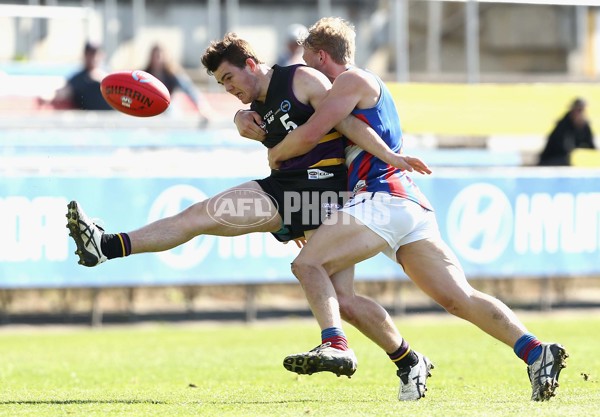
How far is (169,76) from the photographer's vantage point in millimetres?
15234

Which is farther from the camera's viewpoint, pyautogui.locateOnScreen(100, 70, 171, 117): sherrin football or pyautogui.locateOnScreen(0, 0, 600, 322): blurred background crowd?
pyautogui.locateOnScreen(0, 0, 600, 322): blurred background crowd

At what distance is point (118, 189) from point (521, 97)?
817 cm

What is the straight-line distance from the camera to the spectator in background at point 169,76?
49.3 feet

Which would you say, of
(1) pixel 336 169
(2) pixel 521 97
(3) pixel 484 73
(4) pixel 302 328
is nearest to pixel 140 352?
(4) pixel 302 328

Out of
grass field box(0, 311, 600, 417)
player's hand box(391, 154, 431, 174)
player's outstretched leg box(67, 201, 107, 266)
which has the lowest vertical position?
grass field box(0, 311, 600, 417)

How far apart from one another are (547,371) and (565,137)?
9.84m

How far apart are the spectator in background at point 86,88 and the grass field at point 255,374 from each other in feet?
10.3

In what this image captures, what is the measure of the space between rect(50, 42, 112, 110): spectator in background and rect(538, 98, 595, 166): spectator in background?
6.02 m

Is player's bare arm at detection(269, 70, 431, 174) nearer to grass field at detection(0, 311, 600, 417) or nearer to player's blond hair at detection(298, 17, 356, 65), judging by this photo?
player's blond hair at detection(298, 17, 356, 65)

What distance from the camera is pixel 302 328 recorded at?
43.5ft

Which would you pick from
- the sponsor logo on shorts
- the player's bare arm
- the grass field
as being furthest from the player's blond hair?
the grass field

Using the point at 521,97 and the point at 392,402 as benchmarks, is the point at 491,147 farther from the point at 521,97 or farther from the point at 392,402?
the point at 392,402

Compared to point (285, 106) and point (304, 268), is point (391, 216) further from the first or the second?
point (285, 106)

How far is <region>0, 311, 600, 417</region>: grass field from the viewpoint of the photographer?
6332mm
